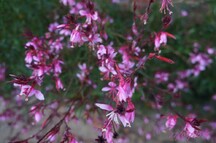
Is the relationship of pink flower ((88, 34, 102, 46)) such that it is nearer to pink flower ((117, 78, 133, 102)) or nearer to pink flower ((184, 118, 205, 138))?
pink flower ((117, 78, 133, 102))

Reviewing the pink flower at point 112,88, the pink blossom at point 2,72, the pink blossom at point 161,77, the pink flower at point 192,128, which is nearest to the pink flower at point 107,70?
the pink flower at point 112,88

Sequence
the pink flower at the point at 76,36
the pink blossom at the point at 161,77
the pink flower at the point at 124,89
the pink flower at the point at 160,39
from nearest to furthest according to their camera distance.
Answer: the pink flower at the point at 124,89
the pink flower at the point at 76,36
the pink flower at the point at 160,39
the pink blossom at the point at 161,77

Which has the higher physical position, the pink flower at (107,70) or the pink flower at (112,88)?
the pink flower at (107,70)

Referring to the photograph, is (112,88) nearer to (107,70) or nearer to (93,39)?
(107,70)

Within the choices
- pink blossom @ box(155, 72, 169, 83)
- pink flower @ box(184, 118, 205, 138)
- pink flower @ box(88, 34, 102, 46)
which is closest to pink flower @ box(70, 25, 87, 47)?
pink flower @ box(88, 34, 102, 46)

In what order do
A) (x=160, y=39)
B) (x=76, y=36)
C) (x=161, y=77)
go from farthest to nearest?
(x=161, y=77), (x=160, y=39), (x=76, y=36)

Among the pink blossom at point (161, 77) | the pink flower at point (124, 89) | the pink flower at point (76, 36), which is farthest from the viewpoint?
the pink blossom at point (161, 77)

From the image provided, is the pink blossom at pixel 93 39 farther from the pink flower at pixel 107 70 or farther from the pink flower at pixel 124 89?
the pink flower at pixel 124 89

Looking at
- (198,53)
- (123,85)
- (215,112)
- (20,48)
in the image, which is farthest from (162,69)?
(123,85)

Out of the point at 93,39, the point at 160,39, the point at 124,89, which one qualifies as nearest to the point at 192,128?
the point at 124,89

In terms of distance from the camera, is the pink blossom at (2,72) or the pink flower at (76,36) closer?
the pink flower at (76,36)

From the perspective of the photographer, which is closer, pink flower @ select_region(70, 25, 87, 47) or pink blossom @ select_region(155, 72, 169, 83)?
pink flower @ select_region(70, 25, 87, 47)

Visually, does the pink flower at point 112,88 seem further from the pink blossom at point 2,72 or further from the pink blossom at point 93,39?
the pink blossom at point 2,72

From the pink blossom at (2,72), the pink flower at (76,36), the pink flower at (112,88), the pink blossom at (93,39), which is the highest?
the pink flower at (76,36)
